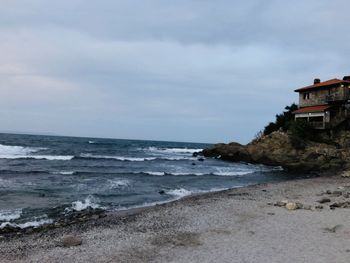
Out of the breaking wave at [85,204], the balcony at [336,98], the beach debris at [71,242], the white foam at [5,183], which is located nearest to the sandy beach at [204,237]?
the beach debris at [71,242]

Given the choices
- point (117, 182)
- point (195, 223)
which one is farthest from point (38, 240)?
point (117, 182)

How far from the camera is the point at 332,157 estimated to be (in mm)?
38781

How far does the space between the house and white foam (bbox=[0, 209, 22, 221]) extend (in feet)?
115

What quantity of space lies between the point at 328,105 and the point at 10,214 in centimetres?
3798

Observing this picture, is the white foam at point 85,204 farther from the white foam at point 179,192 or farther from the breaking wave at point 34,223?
the white foam at point 179,192

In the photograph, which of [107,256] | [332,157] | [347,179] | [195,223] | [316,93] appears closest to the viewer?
[107,256]

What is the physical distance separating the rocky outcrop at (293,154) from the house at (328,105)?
7.80ft

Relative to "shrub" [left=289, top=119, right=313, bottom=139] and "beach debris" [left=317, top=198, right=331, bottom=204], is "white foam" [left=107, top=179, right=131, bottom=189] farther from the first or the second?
"shrub" [left=289, top=119, right=313, bottom=139]

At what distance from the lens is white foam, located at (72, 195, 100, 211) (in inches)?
Answer: 729

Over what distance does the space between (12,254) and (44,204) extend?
8.86 meters

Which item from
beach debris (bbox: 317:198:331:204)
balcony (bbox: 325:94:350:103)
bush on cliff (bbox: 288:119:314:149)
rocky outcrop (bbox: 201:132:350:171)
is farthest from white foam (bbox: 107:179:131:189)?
balcony (bbox: 325:94:350:103)

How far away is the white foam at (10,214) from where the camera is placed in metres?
Answer: 15.9

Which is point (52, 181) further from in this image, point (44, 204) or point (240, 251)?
point (240, 251)

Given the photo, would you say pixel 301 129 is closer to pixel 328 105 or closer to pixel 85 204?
pixel 328 105
